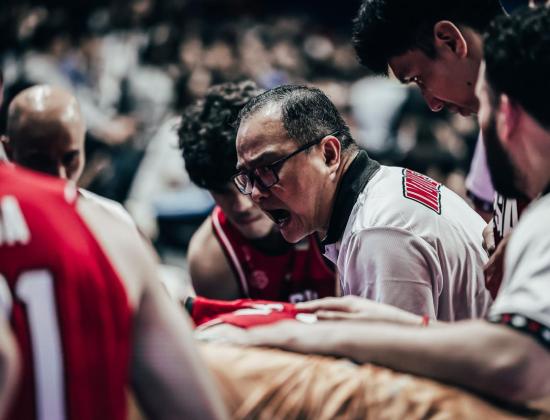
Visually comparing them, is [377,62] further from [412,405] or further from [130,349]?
[130,349]

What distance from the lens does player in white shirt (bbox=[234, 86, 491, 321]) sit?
218 cm

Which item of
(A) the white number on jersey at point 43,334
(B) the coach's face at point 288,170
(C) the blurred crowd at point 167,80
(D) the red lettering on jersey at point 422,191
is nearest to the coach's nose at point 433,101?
(D) the red lettering on jersey at point 422,191

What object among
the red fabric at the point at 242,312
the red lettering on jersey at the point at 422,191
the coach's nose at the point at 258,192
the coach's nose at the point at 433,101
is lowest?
the red fabric at the point at 242,312

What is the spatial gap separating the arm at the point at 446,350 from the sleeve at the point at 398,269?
48cm

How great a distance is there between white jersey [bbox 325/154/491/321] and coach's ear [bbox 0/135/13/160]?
1262 mm

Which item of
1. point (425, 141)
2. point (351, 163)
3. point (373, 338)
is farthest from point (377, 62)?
point (425, 141)

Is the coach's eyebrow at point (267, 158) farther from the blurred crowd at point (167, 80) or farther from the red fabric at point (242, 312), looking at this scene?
the blurred crowd at point (167, 80)

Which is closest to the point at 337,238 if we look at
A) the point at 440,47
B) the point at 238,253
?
the point at 440,47

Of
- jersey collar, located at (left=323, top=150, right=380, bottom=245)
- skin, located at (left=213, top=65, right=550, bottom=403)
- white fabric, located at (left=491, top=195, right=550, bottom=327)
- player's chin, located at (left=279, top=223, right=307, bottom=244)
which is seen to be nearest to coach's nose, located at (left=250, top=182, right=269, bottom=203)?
player's chin, located at (left=279, top=223, right=307, bottom=244)

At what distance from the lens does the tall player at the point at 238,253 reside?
3326 mm

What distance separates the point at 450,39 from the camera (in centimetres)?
243

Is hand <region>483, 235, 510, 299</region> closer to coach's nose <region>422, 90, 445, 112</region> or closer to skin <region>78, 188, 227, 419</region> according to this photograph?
coach's nose <region>422, 90, 445, 112</region>

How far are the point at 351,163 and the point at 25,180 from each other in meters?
1.33

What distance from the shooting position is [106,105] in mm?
8445
